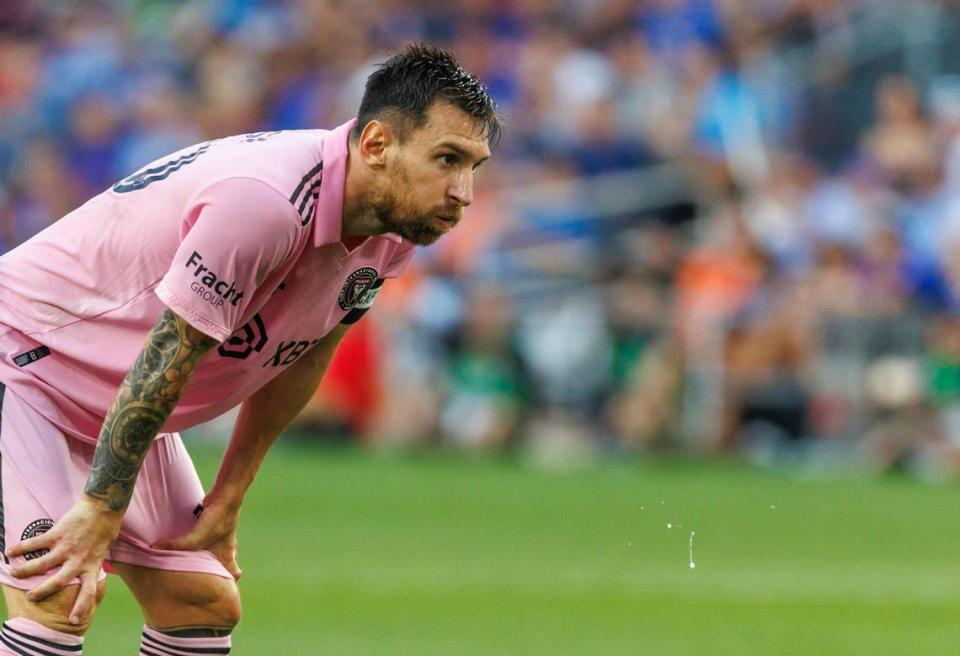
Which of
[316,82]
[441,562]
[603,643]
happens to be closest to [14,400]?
[603,643]

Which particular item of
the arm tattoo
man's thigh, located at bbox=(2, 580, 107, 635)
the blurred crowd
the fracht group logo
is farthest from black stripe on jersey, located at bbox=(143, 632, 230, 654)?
the blurred crowd

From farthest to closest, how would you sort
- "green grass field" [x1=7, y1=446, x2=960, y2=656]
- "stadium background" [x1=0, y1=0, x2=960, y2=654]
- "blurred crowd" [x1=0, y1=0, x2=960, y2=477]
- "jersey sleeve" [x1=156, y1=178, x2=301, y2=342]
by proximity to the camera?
"blurred crowd" [x1=0, y1=0, x2=960, y2=477] → "stadium background" [x1=0, y1=0, x2=960, y2=654] → "green grass field" [x1=7, y1=446, x2=960, y2=656] → "jersey sleeve" [x1=156, y1=178, x2=301, y2=342]

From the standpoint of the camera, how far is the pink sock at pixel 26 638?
536cm

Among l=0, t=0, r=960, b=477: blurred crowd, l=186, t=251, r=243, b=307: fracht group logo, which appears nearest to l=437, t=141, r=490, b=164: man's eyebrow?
l=186, t=251, r=243, b=307: fracht group logo

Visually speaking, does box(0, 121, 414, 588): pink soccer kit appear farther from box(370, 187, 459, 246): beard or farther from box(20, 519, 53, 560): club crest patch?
box(370, 187, 459, 246): beard

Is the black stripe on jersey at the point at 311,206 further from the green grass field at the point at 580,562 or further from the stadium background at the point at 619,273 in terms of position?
the stadium background at the point at 619,273

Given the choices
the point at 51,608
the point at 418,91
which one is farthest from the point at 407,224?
the point at 51,608

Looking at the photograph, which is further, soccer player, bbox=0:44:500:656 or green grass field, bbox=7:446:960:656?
green grass field, bbox=7:446:960:656

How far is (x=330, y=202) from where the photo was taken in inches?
215

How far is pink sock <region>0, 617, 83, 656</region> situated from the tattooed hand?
12 centimetres

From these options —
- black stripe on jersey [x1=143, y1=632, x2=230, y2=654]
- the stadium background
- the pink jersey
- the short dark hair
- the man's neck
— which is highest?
the stadium background

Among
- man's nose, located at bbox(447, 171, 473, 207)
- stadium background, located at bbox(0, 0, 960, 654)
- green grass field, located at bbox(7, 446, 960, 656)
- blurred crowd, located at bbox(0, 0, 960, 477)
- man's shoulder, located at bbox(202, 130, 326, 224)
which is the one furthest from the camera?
blurred crowd, located at bbox(0, 0, 960, 477)

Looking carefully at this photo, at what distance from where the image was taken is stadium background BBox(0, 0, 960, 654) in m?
14.3

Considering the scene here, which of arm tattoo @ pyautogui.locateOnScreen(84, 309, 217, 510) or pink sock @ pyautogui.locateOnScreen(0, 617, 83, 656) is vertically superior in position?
arm tattoo @ pyautogui.locateOnScreen(84, 309, 217, 510)
